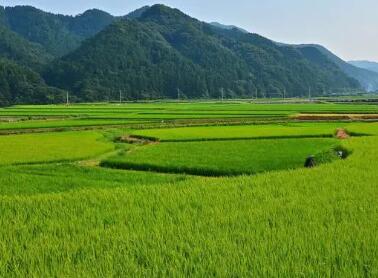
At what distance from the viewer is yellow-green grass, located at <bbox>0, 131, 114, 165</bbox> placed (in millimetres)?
15430

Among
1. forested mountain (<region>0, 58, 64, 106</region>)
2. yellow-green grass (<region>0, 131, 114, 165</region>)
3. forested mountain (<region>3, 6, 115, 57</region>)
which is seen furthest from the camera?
forested mountain (<region>3, 6, 115, 57</region>)

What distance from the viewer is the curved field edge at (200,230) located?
446 cm

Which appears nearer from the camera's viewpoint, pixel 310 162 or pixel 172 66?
pixel 310 162

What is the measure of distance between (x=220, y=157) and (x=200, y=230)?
9.22 metres

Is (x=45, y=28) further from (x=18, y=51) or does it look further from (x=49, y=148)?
(x=49, y=148)

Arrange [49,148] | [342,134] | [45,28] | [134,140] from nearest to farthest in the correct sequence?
[49,148] < [134,140] < [342,134] < [45,28]

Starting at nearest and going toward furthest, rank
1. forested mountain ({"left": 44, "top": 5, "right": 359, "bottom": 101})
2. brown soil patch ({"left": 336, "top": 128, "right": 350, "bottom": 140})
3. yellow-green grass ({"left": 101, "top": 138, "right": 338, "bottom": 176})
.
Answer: yellow-green grass ({"left": 101, "top": 138, "right": 338, "bottom": 176}) < brown soil patch ({"left": 336, "top": 128, "right": 350, "bottom": 140}) < forested mountain ({"left": 44, "top": 5, "right": 359, "bottom": 101})

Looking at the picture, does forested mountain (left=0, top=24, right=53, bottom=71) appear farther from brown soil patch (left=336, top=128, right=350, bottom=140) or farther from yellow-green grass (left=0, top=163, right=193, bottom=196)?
yellow-green grass (left=0, top=163, right=193, bottom=196)

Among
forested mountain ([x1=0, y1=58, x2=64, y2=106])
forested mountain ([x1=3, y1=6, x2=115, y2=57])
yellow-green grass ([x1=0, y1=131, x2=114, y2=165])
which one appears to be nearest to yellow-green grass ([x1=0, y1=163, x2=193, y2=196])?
yellow-green grass ([x1=0, y1=131, x2=114, y2=165])

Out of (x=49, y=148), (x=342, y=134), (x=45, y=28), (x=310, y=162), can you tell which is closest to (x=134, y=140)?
(x=49, y=148)

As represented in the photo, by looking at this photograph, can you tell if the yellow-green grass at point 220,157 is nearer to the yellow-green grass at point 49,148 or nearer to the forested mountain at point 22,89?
the yellow-green grass at point 49,148

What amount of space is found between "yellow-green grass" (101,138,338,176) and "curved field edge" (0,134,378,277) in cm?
428

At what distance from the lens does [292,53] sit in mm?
148750

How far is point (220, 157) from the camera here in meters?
14.9
